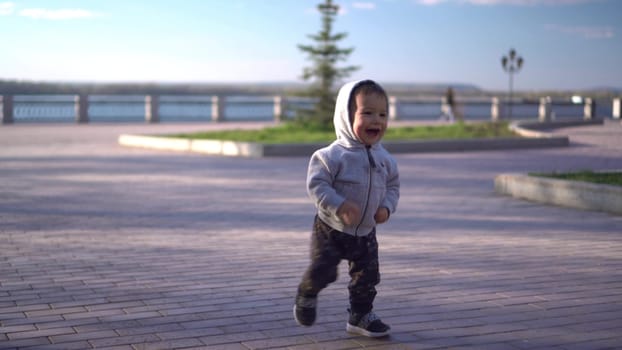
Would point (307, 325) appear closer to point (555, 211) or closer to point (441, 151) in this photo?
point (555, 211)

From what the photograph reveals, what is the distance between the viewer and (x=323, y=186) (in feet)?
14.4

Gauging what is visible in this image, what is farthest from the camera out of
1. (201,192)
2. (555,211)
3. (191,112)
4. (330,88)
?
(191,112)

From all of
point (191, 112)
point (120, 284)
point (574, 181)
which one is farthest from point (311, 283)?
point (191, 112)

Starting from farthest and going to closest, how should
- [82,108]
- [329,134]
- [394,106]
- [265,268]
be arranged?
[394,106] < [82,108] < [329,134] < [265,268]

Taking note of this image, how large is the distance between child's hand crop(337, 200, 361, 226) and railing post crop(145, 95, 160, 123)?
90.8 ft

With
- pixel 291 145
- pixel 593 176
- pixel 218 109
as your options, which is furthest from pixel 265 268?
pixel 218 109

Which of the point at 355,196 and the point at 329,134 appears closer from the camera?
the point at 355,196

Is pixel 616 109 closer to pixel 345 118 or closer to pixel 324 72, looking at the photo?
pixel 324 72

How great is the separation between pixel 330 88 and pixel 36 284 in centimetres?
1689

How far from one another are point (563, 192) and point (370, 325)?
591 centimetres

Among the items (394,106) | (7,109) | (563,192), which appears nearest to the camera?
(563,192)

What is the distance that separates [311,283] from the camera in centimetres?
454

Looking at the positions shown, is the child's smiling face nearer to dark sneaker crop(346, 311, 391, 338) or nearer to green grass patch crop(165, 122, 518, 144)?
dark sneaker crop(346, 311, 391, 338)

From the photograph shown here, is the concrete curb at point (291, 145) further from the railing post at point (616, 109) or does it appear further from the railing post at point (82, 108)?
the railing post at point (616, 109)
